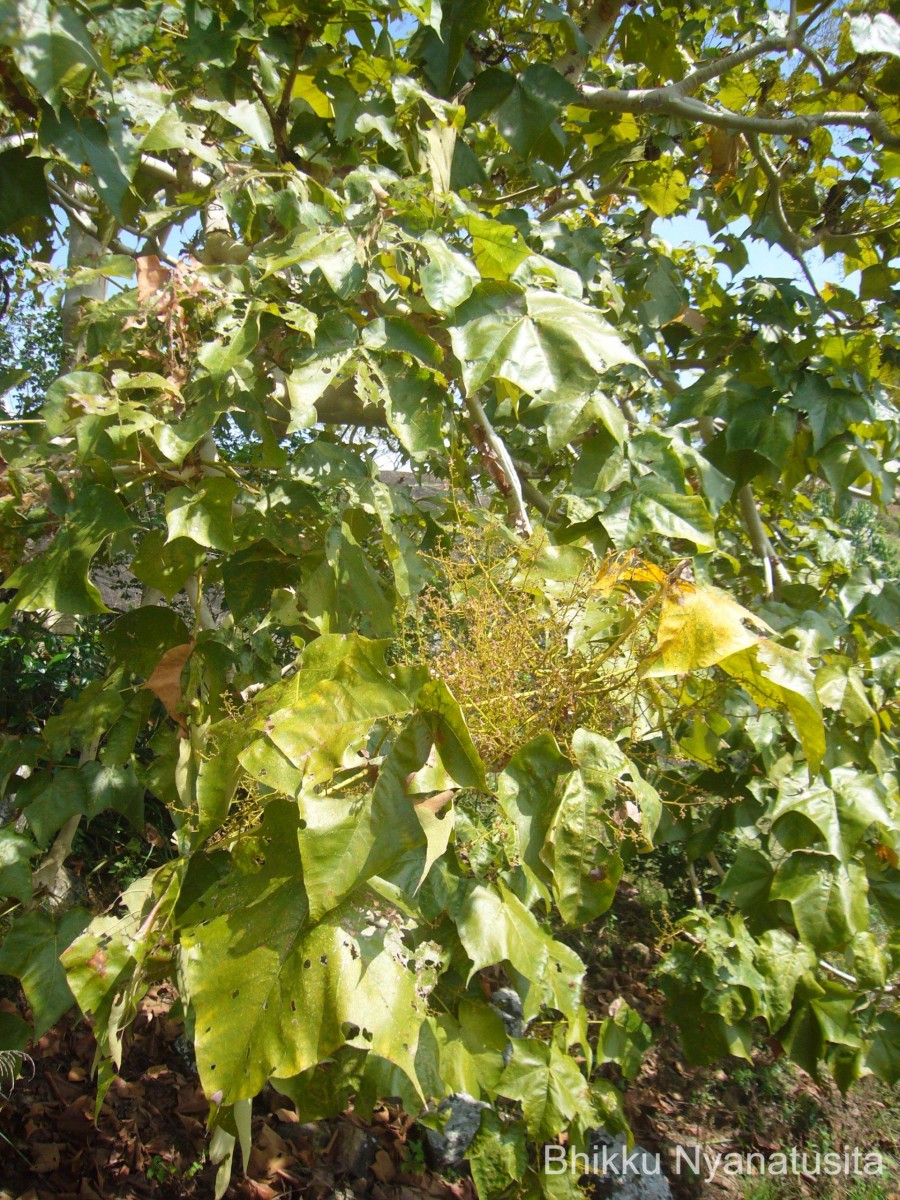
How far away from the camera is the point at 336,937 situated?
76cm

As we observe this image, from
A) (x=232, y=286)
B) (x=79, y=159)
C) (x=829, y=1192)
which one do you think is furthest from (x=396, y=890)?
(x=829, y=1192)

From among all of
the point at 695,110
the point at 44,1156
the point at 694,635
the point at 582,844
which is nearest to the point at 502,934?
the point at 582,844

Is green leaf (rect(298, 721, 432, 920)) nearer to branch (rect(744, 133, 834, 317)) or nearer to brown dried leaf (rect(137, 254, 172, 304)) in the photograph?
brown dried leaf (rect(137, 254, 172, 304))

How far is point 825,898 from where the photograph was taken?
157cm

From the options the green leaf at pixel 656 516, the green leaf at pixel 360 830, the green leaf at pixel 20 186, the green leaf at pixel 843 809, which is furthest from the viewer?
the green leaf at pixel 843 809

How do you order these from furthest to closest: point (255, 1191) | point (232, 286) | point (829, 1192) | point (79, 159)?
point (829, 1192)
point (255, 1191)
point (232, 286)
point (79, 159)

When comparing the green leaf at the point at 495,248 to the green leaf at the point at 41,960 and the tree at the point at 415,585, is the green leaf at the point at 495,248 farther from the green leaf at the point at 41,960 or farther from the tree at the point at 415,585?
the green leaf at the point at 41,960

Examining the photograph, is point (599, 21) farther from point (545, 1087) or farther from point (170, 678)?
point (545, 1087)

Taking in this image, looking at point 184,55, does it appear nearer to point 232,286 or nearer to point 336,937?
point 232,286

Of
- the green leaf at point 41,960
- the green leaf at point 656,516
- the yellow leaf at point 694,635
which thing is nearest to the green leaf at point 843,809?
the green leaf at point 656,516

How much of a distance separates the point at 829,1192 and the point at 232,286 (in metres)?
3.06

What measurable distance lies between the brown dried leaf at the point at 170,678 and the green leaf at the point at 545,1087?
841 mm

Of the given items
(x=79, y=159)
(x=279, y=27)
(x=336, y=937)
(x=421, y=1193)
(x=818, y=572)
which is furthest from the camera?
(x=818, y=572)

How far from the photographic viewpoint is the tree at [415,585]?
0.81m
